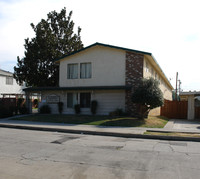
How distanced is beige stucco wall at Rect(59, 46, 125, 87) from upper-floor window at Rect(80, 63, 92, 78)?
0.39 metres

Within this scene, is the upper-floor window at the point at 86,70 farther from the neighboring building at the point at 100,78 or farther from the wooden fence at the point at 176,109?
the wooden fence at the point at 176,109

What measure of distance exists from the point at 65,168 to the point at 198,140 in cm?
743

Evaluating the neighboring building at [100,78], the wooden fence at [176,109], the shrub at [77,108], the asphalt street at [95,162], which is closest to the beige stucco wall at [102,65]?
the neighboring building at [100,78]

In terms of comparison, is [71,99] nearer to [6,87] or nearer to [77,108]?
[77,108]

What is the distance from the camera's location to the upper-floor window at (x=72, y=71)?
74.1 feet

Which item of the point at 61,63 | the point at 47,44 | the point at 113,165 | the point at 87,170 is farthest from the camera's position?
the point at 47,44

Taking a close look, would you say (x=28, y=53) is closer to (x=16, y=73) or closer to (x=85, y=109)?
(x=16, y=73)

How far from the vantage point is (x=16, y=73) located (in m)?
29.6

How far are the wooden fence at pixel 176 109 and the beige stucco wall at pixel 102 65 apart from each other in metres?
7.41

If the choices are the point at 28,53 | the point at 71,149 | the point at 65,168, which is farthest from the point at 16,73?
the point at 65,168

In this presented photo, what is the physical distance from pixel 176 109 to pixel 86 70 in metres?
10.2

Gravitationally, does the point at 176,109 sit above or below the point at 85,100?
below

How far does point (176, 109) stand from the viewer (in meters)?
24.1

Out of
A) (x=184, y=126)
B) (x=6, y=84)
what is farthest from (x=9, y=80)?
(x=184, y=126)
